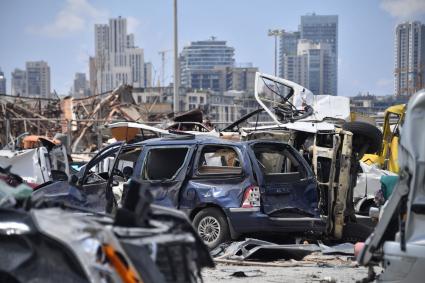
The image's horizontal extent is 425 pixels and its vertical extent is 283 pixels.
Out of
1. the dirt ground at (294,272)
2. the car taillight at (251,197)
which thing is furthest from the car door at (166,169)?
the dirt ground at (294,272)

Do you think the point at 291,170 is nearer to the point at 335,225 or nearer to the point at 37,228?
the point at 335,225

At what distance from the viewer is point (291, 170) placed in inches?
520

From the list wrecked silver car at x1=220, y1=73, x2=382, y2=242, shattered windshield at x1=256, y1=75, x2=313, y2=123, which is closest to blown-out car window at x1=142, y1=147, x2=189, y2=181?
wrecked silver car at x1=220, y1=73, x2=382, y2=242

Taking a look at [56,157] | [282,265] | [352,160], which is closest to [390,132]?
[352,160]

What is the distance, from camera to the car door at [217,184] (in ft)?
39.7

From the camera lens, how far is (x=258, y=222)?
11.9 metres

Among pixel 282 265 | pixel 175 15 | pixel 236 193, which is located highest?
pixel 175 15

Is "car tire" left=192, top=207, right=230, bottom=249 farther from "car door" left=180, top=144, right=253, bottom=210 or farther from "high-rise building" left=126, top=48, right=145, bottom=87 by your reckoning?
"high-rise building" left=126, top=48, right=145, bottom=87

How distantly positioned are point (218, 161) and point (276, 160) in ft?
5.83

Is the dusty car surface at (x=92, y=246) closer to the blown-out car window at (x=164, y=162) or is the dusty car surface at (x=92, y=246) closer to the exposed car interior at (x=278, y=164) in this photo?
the exposed car interior at (x=278, y=164)

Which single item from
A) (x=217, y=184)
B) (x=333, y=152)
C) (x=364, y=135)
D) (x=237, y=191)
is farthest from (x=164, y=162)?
(x=364, y=135)

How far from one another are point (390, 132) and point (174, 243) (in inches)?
582

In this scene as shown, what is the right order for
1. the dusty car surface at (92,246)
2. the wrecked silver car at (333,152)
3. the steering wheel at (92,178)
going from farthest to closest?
1. the steering wheel at (92,178)
2. the wrecked silver car at (333,152)
3. the dusty car surface at (92,246)

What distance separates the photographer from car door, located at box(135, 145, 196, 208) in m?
12.4
